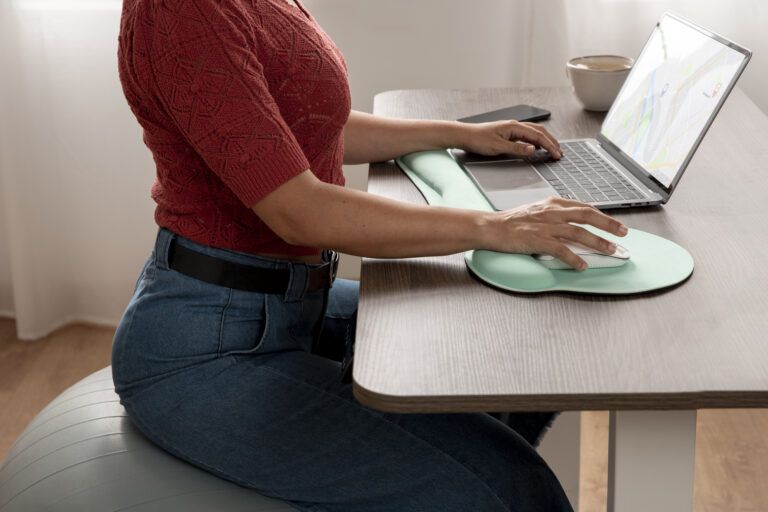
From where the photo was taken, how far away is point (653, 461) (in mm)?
995

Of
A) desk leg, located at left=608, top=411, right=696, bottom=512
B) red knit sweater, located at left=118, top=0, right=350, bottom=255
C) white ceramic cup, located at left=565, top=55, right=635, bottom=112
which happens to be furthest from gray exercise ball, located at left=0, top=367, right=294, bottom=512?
white ceramic cup, located at left=565, top=55, right=635, bottom=112

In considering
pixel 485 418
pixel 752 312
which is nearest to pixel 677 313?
pixel 752 312

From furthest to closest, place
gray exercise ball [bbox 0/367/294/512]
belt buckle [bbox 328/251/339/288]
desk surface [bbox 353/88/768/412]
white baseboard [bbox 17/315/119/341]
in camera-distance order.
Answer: white baseboard [bbox 17/315/119/341], belt buckle [bbox 328/251/339/288], gray exercise ball [bbox 0/367/294/512], desk surface [bbox 353/88/768/412]

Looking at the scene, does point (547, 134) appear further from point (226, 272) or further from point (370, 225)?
point (226, 272)

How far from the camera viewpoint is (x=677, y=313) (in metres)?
1.02

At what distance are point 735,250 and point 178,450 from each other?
0.70 metres

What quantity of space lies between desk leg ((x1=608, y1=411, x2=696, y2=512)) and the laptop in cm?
38

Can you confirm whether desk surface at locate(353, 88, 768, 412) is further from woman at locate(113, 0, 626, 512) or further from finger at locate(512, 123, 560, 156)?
finger at locate(512, 123, 560, 156)

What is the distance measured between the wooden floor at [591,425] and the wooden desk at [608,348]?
95 centimetres

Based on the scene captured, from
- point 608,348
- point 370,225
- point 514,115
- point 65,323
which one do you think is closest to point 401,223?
point 370,225

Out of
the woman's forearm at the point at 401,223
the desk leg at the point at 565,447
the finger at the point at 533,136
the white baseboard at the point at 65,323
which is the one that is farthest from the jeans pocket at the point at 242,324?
the white baseboard at the point at 65,323

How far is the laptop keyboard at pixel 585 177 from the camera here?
4.30ft

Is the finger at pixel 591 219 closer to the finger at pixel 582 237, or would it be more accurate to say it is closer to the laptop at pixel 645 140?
the finger at pixel 582 237

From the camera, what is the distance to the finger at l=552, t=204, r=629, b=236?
3.68 ft
